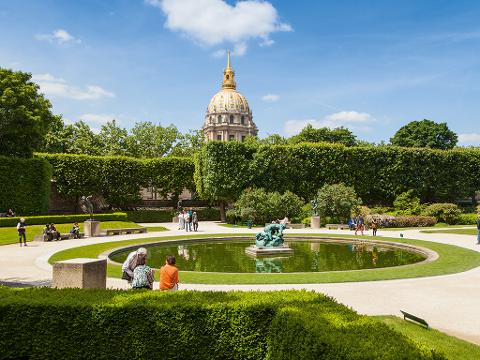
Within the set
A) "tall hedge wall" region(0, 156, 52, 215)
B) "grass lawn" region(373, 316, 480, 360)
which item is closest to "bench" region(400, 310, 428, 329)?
"grass lawn" region(373, 316, 480, 360)

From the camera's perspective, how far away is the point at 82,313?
7340mm

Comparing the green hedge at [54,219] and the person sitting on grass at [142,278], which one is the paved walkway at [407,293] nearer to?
the person sitting on grass at [142,278]

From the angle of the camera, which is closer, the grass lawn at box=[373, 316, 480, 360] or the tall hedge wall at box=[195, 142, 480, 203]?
the grass lawn at box=[373, 316, 480, 360]

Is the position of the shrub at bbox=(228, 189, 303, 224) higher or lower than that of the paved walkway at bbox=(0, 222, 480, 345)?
higher

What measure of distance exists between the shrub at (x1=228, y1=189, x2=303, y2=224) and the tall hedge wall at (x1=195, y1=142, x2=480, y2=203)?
3.46m

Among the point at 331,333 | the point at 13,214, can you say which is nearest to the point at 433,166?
the point at 13,214

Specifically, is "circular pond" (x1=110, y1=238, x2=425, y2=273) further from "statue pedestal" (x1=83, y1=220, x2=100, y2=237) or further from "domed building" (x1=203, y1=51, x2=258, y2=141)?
"domed building" (x1=203, y1=51, x2=258, y2=141)

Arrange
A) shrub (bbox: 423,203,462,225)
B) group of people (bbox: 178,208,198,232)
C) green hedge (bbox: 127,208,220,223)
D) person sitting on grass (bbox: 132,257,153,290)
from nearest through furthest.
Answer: person sitting on grass (bbox: 132,257,153,290), group of people (bbox: 178,208,198,232), shrub (bbox: 423,203,462,225), green hedge (bbox: 127,208,220,223)

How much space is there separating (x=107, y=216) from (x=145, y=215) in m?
11.3

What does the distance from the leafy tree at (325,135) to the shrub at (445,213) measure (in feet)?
146

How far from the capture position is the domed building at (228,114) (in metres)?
149

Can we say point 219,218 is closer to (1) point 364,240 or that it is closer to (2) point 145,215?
(2) point 145,215

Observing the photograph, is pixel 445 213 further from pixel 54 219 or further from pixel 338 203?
pixel 54 219

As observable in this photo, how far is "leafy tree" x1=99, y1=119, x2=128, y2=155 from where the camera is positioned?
69.6 m
